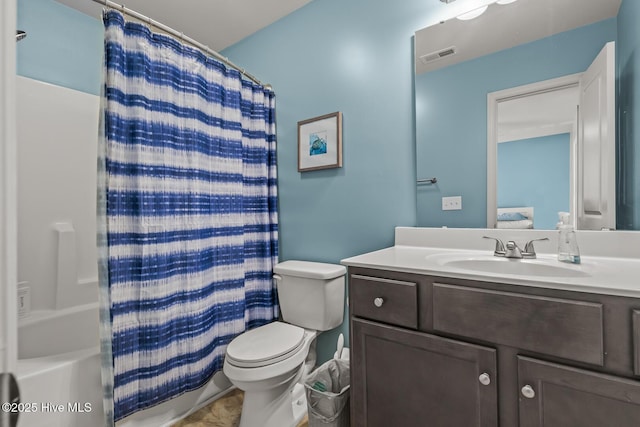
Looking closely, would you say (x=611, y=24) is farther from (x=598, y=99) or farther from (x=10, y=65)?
(x=10, y=65)

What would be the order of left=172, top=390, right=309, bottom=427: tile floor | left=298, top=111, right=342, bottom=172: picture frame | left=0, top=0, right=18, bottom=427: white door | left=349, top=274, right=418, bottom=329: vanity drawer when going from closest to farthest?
left=0, top=0, right=18, bottom=427: white door
left=349, top=274, right=418, bottom=329: vanity drawer
left=172, top=390, right=309, bottom=427: tile floor
left=298, top=111, right=342, bottom=172: picture frame

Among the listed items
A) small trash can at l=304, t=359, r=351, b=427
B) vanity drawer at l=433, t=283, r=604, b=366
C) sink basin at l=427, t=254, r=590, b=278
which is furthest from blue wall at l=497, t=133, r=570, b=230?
small trash can at l=304, t=359, r=351, b=427

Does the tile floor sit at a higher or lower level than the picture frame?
lower

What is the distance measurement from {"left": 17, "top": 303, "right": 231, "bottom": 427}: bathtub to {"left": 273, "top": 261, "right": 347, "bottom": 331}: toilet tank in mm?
583

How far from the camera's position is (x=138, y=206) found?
1347 millimetres

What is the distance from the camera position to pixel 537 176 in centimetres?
131

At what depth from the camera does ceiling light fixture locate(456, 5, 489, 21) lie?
1410 millimetres

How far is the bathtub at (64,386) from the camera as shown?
3.73 ft

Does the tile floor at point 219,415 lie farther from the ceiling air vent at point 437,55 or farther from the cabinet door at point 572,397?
the ceiling air vent at point 437,55

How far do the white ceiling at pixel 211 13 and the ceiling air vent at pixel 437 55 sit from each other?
958mm

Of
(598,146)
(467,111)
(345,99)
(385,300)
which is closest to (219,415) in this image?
(385,300)

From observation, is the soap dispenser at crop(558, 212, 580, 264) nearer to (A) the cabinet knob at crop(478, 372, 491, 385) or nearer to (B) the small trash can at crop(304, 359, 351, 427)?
(A) the cabinet knob at crop(478, 372, 491, 385)

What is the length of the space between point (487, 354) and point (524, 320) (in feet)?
0.50

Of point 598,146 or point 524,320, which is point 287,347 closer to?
point 524,320
